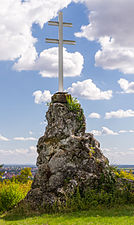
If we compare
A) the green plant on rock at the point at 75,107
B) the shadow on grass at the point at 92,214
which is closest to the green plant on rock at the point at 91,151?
the green plant on rock at the point at 75,107

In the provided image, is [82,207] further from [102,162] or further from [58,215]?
[102,162]

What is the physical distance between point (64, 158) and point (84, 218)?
3037mm

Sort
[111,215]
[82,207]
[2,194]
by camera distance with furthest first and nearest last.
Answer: [2,194] → [82,207] → [111,215]

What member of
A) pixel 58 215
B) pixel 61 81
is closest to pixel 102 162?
A: pixel 58 215

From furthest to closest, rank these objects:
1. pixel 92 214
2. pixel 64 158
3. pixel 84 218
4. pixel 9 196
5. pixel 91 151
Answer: pixel 9 196, pixel 91 151, pixel 64 158, pixel 92 214, pixel 84 218

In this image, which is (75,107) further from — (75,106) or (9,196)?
(9,196)

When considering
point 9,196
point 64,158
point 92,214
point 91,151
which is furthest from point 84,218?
point 9,196

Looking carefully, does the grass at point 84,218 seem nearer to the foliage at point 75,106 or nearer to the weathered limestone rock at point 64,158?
the weathered limestone rock at point 64,158

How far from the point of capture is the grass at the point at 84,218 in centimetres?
1008

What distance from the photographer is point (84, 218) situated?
10523mm

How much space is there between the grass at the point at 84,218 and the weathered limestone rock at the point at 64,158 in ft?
3.40

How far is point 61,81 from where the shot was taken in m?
14.9

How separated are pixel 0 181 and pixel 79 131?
7.92 meters

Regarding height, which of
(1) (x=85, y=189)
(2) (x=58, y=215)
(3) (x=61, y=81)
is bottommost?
(2) (x=58, y=215)
